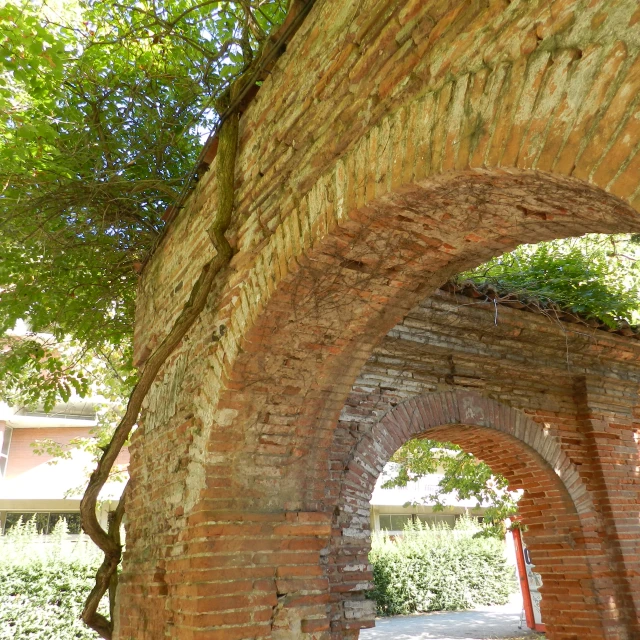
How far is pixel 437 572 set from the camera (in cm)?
1650

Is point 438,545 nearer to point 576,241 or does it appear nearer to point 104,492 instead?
point 104,492

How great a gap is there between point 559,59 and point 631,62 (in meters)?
0.25

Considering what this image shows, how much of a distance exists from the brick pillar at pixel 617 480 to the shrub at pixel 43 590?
333 inches

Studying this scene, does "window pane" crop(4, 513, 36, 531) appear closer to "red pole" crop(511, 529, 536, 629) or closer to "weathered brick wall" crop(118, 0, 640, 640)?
"red pole" crop(511, 529, 536, 629)

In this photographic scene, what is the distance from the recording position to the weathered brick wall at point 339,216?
5.72ft

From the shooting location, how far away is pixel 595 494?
19.4ft

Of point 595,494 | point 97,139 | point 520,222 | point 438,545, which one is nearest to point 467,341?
point 595,494

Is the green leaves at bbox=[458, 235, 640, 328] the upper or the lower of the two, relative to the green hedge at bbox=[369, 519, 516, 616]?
upper

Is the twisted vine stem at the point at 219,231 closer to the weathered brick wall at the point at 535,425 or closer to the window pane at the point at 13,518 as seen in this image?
the weathered brick wall at the point at 535,425

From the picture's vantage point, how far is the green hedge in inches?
611

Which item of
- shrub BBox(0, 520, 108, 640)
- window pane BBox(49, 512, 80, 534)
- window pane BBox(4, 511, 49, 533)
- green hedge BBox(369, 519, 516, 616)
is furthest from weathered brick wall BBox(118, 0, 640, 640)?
window pane BBox(4, 511, 49, 533)

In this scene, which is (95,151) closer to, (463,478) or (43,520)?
(463,478)

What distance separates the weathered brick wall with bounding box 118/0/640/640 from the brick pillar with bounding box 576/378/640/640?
11.3 ft

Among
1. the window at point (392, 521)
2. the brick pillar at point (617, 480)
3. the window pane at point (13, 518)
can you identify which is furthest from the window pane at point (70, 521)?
the brick pillar at point (617, 480)
